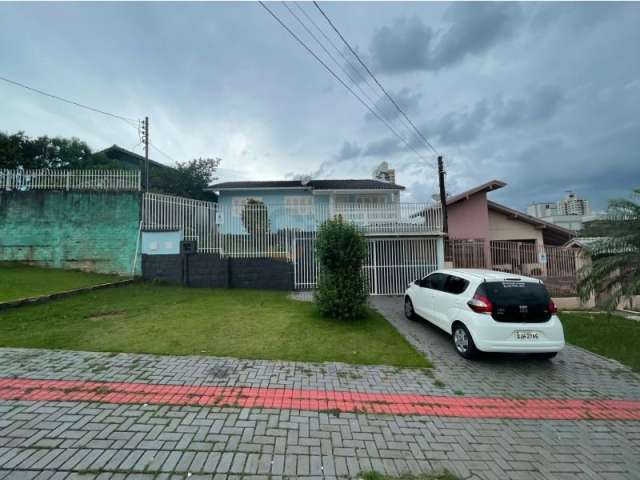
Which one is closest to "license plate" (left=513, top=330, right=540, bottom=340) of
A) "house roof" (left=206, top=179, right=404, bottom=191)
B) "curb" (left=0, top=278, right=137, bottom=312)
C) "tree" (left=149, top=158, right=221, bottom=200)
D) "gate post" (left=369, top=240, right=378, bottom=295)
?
"gate post" (left=369, top=240, right=378, bottom=295)

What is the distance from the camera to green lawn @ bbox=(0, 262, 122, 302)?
759cm

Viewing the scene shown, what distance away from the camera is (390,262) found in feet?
38.1

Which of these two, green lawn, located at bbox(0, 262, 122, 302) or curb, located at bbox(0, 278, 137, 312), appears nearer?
curb, located at bbox(0, 278, 137, 312)

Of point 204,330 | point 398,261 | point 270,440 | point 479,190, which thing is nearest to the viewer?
point 270,440

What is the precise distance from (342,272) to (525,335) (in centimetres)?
377

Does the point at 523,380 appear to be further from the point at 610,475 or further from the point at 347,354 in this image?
the point at 347,354

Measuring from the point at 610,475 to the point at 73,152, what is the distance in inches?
1078

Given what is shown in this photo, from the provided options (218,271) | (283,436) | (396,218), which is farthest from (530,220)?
(283,436)

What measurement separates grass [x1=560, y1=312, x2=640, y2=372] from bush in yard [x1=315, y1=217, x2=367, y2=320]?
5.03 metres

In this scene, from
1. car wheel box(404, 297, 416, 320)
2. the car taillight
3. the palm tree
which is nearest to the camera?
the car taillight

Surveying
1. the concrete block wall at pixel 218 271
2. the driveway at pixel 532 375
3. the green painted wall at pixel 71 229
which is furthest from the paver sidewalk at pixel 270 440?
the green painted wall at pixel 71 229

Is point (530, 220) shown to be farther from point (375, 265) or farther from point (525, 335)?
point (525, 335)

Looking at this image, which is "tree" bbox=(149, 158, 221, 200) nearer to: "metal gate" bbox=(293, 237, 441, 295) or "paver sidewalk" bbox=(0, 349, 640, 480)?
"metal gate" bbox=(293, 237, 441, 295)

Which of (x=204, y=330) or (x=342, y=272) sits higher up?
(x=342, y=272)
